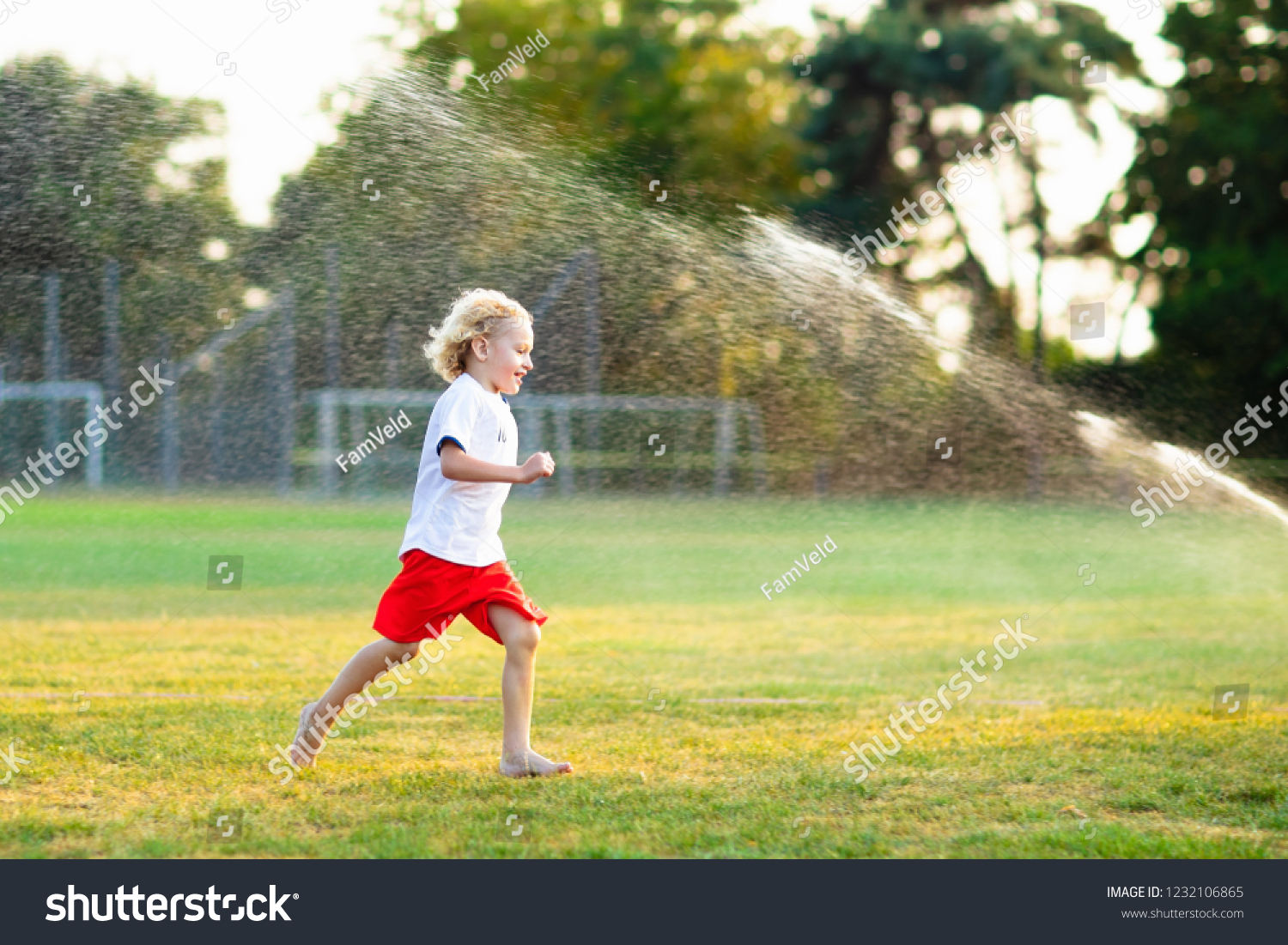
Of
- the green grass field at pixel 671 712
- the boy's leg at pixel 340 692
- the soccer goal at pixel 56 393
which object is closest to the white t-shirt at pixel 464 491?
the boy's leg at pixel 340 692

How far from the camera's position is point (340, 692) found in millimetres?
4379

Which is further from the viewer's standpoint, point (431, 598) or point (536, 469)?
point (431, 598)

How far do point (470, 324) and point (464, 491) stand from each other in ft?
1.84

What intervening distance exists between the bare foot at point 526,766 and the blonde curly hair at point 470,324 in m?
1.26

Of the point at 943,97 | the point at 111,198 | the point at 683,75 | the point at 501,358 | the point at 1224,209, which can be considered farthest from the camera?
the point at 683,75

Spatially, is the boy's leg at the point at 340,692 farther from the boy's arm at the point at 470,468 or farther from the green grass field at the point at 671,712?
the boy's arm at the point at 470,468

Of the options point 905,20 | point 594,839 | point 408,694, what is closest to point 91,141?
point 408,694

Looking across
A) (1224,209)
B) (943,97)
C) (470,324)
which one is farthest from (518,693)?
(943,97)

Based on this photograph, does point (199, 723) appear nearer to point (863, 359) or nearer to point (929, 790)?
point (929, 790)

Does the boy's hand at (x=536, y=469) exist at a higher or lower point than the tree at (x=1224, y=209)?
lower

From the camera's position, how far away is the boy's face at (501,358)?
4.43 metres

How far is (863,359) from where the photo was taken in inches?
479

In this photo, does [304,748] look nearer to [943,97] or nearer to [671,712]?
[671,712]

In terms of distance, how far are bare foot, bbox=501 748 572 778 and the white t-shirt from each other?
626mm
